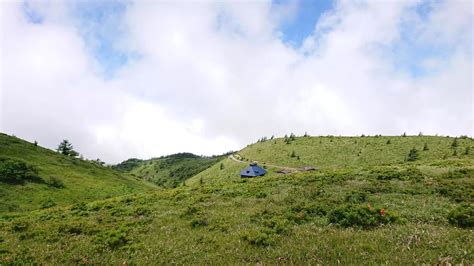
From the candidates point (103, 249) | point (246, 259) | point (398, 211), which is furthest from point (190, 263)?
point (398, 211)

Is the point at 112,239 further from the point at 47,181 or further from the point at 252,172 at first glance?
the point at 252,172

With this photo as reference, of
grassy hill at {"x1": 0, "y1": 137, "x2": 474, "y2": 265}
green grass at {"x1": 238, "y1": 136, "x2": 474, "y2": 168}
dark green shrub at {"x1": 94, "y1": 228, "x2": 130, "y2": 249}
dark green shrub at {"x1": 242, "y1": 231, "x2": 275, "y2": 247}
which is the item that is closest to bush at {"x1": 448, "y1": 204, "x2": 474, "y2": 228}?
grassy hill at {"x1": 0, "y1": 137, "x2": 474, "y2": 265}

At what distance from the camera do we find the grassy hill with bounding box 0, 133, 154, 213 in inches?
1714

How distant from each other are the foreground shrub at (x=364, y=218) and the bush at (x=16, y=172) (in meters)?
54.2

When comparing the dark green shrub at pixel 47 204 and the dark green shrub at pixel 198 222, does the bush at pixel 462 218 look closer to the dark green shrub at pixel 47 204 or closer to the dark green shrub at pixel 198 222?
the dark green shrub at pixel 198 222

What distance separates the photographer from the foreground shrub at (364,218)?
42.5 feet

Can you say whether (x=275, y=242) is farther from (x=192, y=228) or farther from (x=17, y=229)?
(x=17, y=229)

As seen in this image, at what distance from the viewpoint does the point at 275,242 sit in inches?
446

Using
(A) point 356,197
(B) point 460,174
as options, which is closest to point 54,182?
(A) point 356,197

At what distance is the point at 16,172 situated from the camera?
163ft

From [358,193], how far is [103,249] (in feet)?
52.5

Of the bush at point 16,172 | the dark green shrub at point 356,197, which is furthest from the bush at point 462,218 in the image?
the bush at point 16,172

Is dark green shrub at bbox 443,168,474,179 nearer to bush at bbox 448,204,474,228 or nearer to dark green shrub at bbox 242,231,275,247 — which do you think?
bush at bbox 448,204,474,228

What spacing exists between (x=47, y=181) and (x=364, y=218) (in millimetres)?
56662
